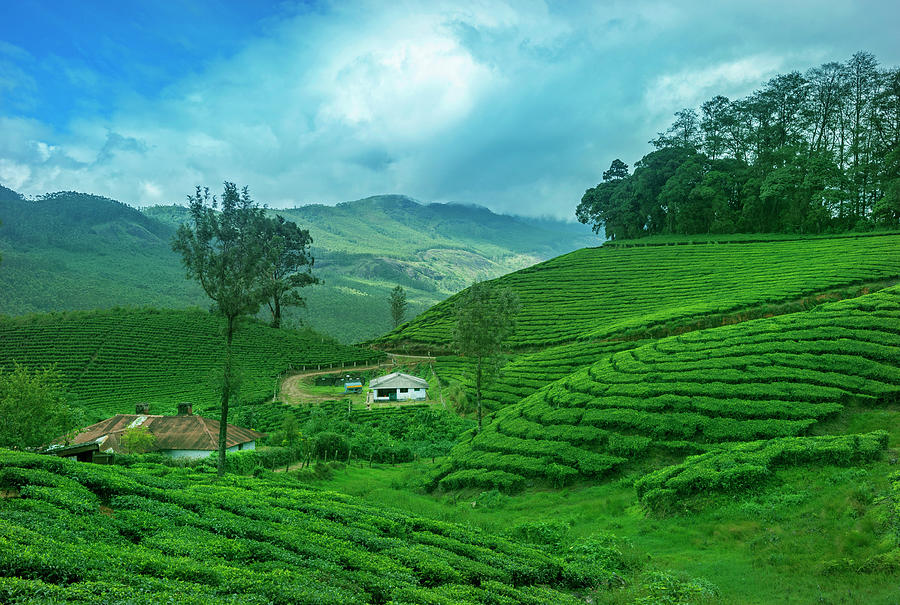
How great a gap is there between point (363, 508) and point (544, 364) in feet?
101

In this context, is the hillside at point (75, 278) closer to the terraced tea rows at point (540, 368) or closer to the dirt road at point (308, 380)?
the dirt road at point (308, 380)

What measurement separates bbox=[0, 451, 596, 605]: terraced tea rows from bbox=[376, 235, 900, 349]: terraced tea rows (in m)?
36.1

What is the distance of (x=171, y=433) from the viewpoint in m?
37.9

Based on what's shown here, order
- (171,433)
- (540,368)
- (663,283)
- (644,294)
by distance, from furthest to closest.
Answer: (663,283) → (644,294) → (540,368) → (171,433)

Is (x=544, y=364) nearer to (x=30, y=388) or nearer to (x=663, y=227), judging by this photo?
(x=30, y=388)

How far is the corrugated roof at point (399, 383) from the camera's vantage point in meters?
59.6

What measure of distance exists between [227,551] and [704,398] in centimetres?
2312

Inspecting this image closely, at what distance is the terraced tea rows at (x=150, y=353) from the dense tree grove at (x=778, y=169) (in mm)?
63564

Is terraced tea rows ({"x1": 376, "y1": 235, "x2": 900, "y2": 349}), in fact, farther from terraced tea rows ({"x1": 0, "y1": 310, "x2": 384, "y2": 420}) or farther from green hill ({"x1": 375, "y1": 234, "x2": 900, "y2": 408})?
terraced tea rows ({"x1": 0, "y1": 310, "x2": 384, "y2": 420})

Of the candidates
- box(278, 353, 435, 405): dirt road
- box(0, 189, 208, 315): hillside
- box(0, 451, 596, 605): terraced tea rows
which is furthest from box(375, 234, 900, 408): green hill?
box(0, 189, 208, 315): hillside

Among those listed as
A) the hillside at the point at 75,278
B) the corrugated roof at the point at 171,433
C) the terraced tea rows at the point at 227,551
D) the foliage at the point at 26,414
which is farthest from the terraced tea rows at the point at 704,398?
the hillside at the point at 75,278

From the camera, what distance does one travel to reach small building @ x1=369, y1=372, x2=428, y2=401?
195 ft

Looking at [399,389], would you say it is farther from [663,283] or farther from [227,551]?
[227,551]

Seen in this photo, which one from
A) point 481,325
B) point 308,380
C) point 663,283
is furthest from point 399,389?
point 663,283
